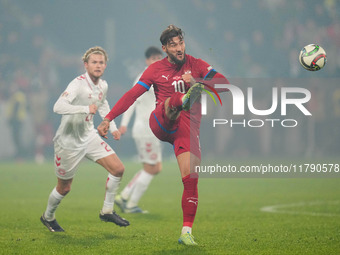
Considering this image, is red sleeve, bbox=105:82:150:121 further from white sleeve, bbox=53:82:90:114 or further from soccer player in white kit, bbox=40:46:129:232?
soccer player in white kit, bbox=40:46:129:232

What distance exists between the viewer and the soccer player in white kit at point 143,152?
10.2m

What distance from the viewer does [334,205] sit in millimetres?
10438

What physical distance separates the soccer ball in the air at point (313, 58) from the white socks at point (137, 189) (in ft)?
12.9

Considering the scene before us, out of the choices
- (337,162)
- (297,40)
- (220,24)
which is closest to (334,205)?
(337,162)

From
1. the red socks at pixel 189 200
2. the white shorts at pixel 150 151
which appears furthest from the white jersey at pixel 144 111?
the red socks at pixel 189 200

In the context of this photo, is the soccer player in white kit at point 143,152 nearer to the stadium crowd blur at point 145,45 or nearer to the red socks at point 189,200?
the red socks at point 189,200

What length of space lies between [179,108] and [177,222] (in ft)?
9.51

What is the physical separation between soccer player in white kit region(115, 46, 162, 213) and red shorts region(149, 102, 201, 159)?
3491mm

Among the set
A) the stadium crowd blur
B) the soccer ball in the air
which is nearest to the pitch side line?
the soccer ball in the air

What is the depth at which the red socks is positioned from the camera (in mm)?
6234

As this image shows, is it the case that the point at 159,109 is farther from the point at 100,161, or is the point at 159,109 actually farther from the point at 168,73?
the point at 100,161

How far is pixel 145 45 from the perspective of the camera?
28422mm

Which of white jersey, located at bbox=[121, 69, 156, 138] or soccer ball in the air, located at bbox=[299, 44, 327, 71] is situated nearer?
soccer ball in the air, located at bbox=[299, 44, 327, 71]

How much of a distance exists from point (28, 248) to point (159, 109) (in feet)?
6.42
